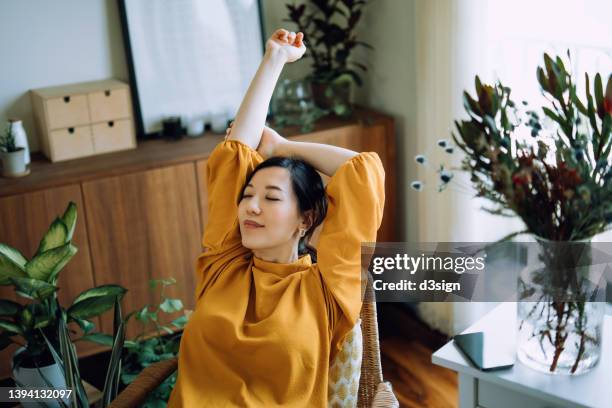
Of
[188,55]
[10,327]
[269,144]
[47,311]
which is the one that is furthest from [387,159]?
Result: [10,327]

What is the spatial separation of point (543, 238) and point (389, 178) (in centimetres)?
168

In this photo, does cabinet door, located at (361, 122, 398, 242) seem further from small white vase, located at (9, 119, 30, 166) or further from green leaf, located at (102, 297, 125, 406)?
green leaf, located at (102, 297, 125, 406)

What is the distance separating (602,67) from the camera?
2.35 metres

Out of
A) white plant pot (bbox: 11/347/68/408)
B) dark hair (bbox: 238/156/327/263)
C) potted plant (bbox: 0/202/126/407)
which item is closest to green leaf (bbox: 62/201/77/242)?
potted plant (bbox: 0/202/126/407)

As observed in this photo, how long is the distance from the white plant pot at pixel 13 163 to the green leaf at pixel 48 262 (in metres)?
0.69

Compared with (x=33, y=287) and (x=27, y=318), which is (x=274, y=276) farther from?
(x=27, y=318)

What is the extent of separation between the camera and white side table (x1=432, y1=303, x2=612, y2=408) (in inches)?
62.6

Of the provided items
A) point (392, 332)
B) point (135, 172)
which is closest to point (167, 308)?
point (135, 172)

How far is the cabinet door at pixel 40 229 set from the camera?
8.49ft

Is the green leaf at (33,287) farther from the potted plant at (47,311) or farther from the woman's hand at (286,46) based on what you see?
the woman's hand at (286,46)

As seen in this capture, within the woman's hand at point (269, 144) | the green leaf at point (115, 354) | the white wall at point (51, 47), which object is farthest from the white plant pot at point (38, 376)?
the white wall at point (51, 47)

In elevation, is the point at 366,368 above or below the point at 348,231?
below

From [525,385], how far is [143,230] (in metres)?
1.61

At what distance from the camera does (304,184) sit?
180cm
